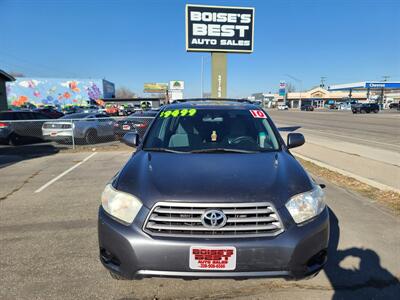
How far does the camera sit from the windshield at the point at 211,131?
3.46 meters

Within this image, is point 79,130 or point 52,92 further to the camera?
point 52,92

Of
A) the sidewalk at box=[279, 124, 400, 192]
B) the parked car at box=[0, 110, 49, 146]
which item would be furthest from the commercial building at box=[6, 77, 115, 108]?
the sidewalk at box=[279, 124, 400, 192]

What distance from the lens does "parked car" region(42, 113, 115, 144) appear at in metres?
12.7

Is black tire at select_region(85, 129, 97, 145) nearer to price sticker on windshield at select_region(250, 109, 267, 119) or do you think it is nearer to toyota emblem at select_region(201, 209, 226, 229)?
price sticker on windshield at select_region(250, 109, 267, 119)

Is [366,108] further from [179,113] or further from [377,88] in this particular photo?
[179,113]

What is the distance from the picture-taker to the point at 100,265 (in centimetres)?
316

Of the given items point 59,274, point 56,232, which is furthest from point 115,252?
point 56,232

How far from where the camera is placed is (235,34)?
15.1m

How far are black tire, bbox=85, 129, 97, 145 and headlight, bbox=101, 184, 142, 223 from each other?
11.8 meters

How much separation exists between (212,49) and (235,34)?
4.33 ft

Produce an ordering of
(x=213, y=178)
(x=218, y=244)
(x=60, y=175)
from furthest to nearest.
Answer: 1. (x=60, y=175)
2. (x=213, y=178)
3. (x=218, y=244)

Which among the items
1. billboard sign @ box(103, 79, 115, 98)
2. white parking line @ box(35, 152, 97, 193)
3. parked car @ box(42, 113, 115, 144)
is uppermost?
billboard sign @ box(103, 79, 115, 98)

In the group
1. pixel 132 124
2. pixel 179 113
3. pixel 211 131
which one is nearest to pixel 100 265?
pixel 211 131

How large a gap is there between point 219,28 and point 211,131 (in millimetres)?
12605
